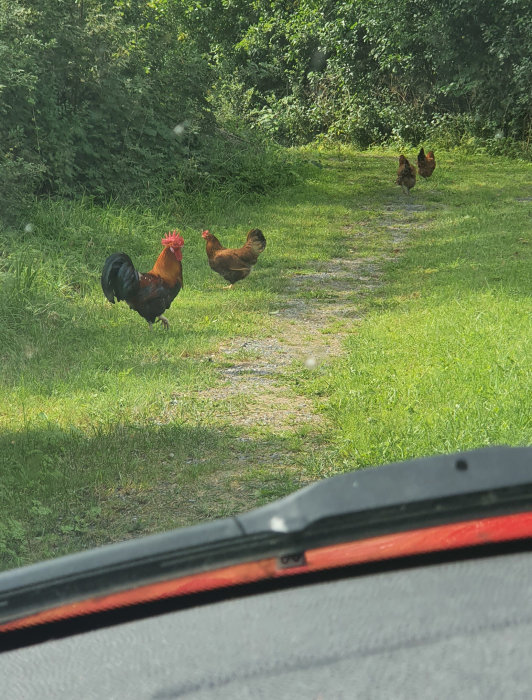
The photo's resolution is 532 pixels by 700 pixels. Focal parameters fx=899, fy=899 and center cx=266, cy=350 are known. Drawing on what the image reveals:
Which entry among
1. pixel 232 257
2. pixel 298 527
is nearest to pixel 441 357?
pixel 232 257

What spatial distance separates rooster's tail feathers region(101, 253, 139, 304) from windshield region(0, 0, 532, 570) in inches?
0.6

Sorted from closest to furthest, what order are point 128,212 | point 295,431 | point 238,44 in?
point 295,431 → point 128,212 → point 238,44

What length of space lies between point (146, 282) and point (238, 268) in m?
2.48

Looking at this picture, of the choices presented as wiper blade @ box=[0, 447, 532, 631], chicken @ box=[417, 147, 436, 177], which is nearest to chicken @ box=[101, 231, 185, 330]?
wiper blade @ box=[0, 447, 532, 631]

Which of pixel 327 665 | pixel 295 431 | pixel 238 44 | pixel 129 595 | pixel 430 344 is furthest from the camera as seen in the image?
pixel 238 44

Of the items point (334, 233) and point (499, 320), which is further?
point (334, 233)

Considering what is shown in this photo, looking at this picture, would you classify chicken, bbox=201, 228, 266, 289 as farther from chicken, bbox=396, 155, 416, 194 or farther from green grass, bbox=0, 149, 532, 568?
chicken, bbox=396, 155, 416, 194

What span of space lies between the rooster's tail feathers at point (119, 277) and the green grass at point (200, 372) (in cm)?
48

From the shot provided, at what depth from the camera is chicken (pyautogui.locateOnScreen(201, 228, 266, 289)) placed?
34.1 feet

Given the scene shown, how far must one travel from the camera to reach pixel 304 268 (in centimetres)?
1214

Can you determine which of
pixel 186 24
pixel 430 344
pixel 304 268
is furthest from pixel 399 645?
pixel 186 24

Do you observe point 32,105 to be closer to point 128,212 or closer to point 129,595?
point 128,212

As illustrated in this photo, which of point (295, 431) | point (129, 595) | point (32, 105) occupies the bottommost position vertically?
point (295, 431)

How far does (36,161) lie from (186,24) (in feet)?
67.9
